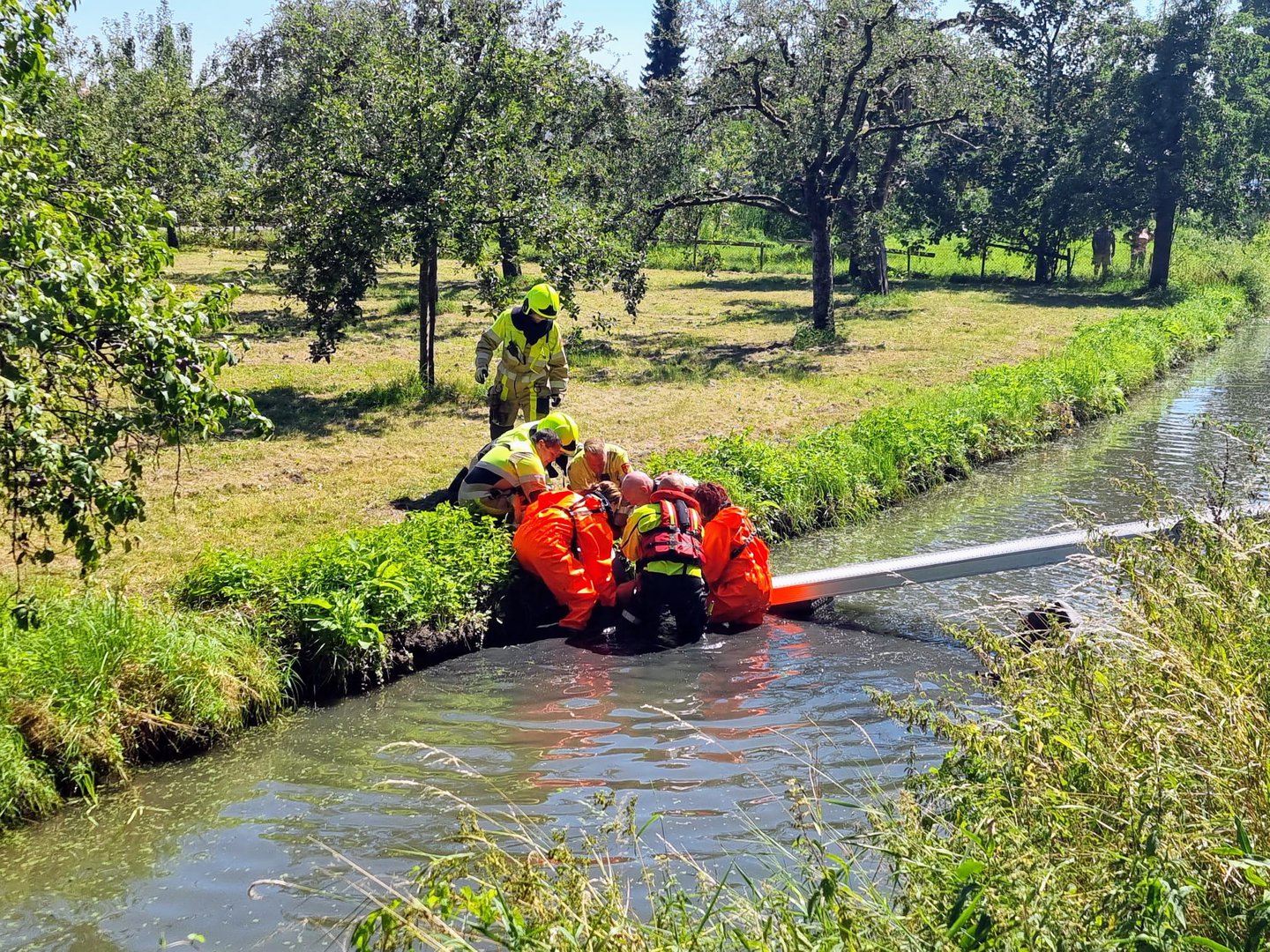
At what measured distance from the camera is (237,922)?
5316mm

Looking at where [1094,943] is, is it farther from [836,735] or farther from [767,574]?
[767,574]

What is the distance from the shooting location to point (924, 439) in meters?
14.8

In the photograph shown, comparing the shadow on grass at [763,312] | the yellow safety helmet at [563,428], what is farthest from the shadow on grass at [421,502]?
the shadow on grass at [763,312]

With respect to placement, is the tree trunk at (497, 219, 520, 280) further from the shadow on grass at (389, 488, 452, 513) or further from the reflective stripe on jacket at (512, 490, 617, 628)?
the reflective stripe on jacket at (512, 490, 617, 628)

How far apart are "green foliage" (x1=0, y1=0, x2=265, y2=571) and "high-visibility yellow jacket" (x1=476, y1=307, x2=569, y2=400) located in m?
6.65

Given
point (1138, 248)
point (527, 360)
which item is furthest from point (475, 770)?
point (1138, 248)

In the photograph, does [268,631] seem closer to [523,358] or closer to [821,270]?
[523,358]

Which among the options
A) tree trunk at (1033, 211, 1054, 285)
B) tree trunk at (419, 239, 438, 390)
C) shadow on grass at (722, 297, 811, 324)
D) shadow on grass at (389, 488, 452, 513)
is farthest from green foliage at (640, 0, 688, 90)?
shadow on grass at (389, 488, 452, 513)

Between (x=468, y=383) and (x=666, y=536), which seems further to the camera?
(x=468, y=383)

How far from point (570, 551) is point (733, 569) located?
1.32 m

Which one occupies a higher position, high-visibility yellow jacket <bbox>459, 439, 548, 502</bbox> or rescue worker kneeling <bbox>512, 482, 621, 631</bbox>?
high-visibility yellow jacket <bbox>459, 439, 548, 502</bbox>

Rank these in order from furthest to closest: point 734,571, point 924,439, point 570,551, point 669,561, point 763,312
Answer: point 763,312, point 924,439, point 734,571, point 570,551, point 669,561

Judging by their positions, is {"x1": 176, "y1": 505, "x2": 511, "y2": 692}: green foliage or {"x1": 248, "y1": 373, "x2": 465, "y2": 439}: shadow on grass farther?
{"x1": 248, "y1": 373, "x2": 465, "y2": 439}: shadow on grass

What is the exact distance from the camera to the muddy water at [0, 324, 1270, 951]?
5.52 meters
